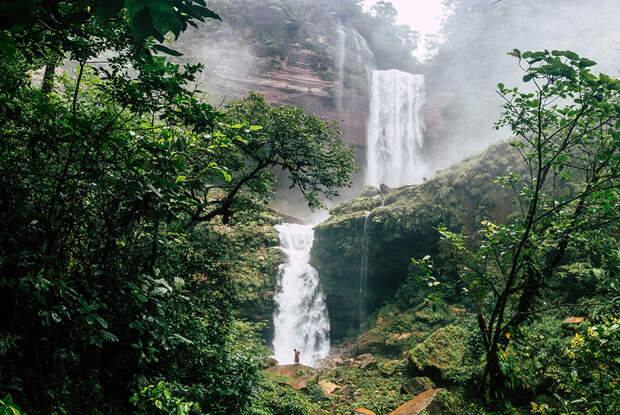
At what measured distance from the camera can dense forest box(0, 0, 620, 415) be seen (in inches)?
63.0

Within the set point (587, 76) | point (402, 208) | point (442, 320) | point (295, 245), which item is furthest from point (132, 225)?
point (295, 245)

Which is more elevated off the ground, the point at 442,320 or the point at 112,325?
the point at 112,325

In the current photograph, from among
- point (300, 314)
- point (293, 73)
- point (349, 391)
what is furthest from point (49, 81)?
point (293, 73)

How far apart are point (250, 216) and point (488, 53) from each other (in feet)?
113

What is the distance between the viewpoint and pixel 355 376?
30.7ft

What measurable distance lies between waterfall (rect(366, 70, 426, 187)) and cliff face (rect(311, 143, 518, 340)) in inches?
500

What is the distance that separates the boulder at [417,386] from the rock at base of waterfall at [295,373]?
2.84 metres

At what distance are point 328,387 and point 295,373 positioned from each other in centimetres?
115

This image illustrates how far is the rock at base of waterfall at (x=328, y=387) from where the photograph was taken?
8.27 metres

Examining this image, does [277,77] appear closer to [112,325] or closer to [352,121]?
[352,121]

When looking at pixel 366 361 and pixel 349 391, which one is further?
pixel 366 361

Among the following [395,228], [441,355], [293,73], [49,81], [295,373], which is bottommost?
[295,373]

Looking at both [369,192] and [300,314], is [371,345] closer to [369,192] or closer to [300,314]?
[300,314]

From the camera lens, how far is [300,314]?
14.6 metres
